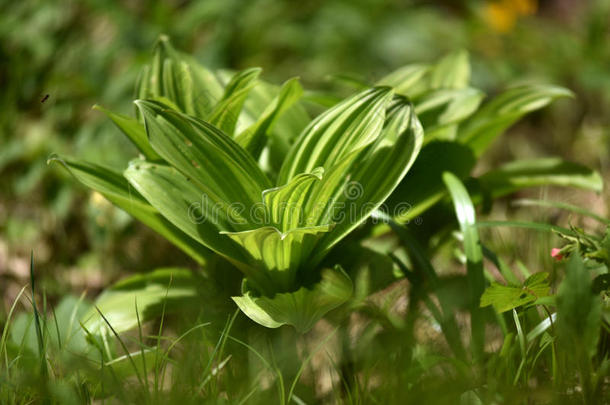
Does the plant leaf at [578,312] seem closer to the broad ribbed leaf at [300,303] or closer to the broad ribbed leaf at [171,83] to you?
the broad ribbed leaf at [300,303]

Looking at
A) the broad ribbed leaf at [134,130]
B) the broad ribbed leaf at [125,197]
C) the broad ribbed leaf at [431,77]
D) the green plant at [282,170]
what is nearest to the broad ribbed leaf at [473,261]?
the green plant at [282,170]

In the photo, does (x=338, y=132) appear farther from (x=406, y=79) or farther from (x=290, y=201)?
(x=406, y=79)

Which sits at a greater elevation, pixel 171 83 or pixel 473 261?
pixel 171 83

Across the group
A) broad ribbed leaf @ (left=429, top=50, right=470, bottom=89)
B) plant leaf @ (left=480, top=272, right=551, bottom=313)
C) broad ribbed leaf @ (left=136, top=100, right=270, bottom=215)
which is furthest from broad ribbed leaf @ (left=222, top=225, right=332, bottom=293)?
broad ribbed leaf @ (left=429, top=50, right=470, bottom=89)

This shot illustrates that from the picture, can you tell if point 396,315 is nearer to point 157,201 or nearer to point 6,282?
point 157,201

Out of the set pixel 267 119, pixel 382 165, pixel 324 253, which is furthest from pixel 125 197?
pixel 382 165

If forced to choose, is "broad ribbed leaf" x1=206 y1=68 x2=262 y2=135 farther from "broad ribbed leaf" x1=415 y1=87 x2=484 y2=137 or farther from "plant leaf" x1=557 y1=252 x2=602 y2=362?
"plant leaf" x1=557 y1=252 x2=602 y2=362
